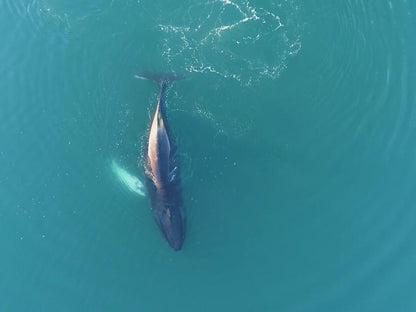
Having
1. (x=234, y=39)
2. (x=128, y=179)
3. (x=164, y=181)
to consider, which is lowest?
(x=164, y=181)

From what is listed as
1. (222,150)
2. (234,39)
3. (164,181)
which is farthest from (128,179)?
(234,39)

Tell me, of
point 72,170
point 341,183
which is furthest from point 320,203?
point 72,170

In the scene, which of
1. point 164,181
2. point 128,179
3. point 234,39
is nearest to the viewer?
point 164,181

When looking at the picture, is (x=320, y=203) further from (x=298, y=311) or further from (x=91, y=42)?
(x=91, y=42)

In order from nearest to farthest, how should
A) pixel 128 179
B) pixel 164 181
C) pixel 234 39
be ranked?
pixel 164 181
pixel 128 179
pixel 234 39

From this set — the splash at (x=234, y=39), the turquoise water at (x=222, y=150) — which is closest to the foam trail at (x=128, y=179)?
the turquoise water at (x=222, y=150)

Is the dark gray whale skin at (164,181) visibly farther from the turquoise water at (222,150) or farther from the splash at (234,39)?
the splash at (234,39)

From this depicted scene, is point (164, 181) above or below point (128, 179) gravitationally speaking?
below

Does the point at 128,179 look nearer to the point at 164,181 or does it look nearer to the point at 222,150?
the point at 164,181

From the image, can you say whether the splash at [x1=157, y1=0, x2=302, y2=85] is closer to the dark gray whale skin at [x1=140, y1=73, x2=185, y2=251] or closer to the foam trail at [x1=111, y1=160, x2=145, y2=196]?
the dark gray whale skin at [x1=140, y1=73, x2=185, y2=251]
